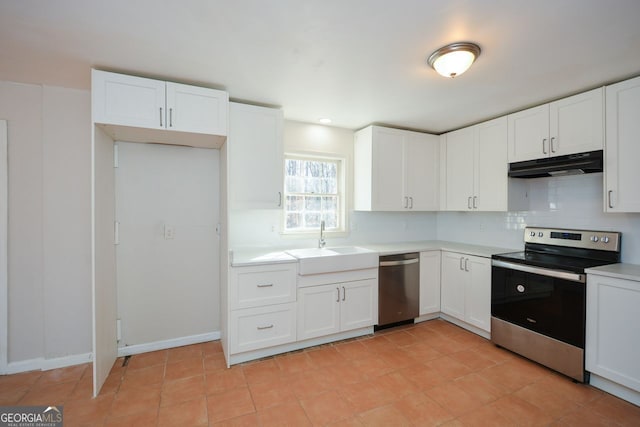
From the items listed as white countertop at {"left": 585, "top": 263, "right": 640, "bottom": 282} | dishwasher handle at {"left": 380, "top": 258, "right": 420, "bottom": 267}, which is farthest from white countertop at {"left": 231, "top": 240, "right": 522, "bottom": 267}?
white countertop at {"left": 585, "top": 263, "right": 640, "bottom": 282}

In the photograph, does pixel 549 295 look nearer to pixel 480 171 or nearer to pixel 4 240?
pixel 480 171

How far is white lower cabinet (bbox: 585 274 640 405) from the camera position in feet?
6.47

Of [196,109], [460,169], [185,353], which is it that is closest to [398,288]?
[460,169]

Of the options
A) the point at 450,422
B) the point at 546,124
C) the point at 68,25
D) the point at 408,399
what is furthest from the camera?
the point at 546,124

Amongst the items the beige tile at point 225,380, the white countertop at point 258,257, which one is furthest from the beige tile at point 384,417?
the white countertop at point 258,257

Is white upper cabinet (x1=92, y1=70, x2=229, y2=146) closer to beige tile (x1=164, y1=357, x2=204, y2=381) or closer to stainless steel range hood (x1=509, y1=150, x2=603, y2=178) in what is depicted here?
beige tile (x1=164, y1=357, x2=204, y2=381)

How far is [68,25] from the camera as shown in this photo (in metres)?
1.61

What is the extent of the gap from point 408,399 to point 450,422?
30 centimetres

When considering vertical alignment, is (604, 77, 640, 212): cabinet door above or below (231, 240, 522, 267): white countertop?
above

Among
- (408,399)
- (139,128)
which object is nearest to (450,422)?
(408,399)

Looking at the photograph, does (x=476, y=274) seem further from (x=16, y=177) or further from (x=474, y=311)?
(x=16, y=177)

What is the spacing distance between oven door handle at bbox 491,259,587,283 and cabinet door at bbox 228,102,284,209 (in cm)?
225

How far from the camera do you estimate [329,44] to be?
1.80m

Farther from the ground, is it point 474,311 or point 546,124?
point 546,124
